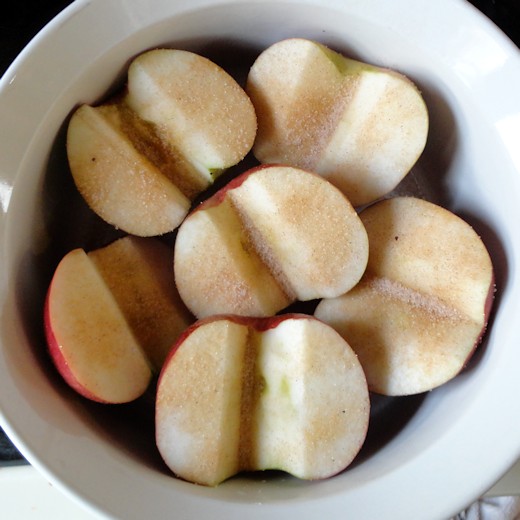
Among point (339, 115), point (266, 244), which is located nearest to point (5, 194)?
point (266, 244)

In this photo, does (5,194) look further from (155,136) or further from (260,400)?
(260,400)

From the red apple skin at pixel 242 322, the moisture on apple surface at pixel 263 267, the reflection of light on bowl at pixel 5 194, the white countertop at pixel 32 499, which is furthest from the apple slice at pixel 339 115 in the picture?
the white countertop at pixel 32 499

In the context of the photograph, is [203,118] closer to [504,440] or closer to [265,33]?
[265,33]

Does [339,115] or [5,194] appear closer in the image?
[5,194]

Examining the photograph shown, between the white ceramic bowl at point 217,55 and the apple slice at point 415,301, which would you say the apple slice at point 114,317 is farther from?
the apple slice at point 415,301

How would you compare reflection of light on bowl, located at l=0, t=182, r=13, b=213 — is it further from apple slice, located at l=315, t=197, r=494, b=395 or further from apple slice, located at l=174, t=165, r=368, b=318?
apple slice, located at l=315, t=197, r=494, b=395
